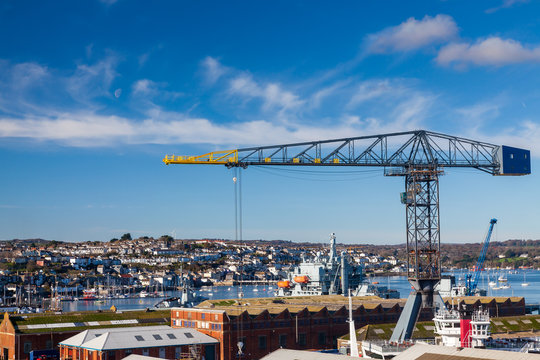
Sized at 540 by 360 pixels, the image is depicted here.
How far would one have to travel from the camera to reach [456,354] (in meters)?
39.5

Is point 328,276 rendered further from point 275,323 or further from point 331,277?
point 275,323

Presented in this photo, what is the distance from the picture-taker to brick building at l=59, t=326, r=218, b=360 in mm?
65125

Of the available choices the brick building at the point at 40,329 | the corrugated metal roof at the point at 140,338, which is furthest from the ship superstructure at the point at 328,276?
the corrugated metal roof at the point at 140,338

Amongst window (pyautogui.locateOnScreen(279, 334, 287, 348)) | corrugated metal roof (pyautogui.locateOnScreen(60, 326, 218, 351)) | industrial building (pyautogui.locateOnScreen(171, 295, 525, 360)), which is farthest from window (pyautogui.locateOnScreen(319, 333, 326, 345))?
corrugated metal roof (pyautogui.locateOnScreen(60, 326, 218, 351))

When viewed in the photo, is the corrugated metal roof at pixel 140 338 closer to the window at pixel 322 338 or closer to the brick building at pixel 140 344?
the brick building at pixel 140 344

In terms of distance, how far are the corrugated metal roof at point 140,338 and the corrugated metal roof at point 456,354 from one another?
106 ft

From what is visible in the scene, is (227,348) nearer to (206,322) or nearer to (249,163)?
(206,322)

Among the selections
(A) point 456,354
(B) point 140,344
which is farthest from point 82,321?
(A) point 456,354

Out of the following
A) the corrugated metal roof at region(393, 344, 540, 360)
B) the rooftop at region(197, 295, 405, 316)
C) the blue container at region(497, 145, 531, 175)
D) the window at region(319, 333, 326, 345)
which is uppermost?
the blue container at region(497, 145, 531, 175)

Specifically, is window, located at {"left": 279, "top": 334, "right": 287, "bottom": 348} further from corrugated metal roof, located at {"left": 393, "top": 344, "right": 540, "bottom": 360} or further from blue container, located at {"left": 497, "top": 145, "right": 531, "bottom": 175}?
corrugated metal roof, located at {"left": 393, "top": 344, "right": 540, "bottom": 360}

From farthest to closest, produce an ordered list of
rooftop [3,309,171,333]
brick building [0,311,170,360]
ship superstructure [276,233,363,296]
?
1. ship superstructure [276,233,363,296]
2. rooftop [3,309,171,333]
3. brick building [0,311,170,360]

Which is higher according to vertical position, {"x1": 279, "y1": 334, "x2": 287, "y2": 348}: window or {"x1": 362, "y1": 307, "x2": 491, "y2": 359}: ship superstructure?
{"x1": 362, "y1": 307, "x2": 491, "y2": 359}: ship superstructure

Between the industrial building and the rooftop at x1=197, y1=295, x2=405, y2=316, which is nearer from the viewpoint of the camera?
the industrial building

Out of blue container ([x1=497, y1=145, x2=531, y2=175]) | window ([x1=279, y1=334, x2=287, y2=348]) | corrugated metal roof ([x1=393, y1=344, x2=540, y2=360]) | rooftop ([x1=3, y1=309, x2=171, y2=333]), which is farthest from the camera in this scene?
rooftop ([x1=3, y1=309, x2=171, y2=333])
